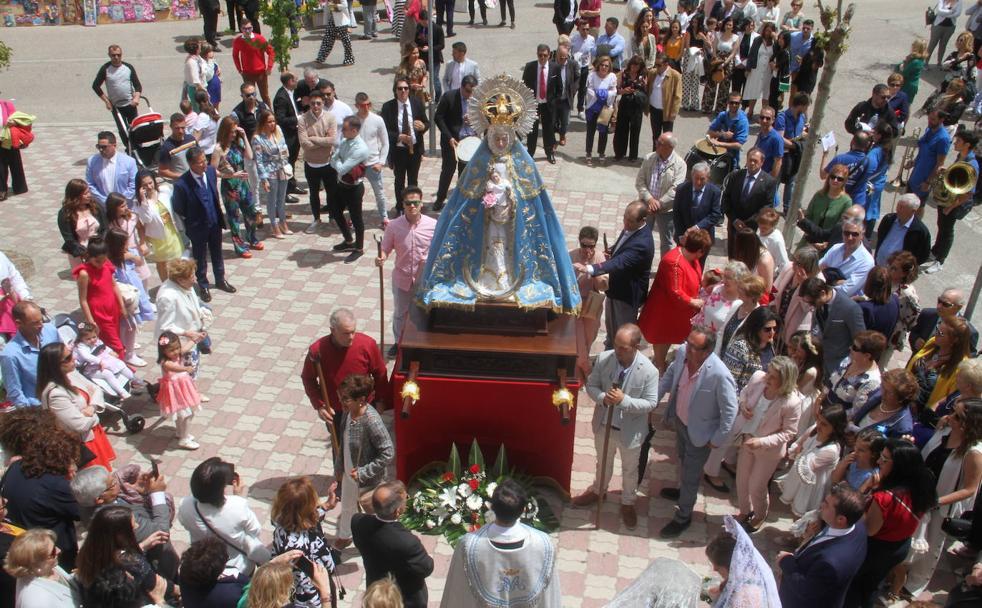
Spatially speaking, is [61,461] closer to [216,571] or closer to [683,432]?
[216,571]

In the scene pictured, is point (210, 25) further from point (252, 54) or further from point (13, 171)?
point (13, 171)

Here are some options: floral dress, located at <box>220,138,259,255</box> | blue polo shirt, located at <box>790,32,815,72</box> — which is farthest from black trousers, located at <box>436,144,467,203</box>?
blue polo shirt, located at <box>790,32,815,72</box>

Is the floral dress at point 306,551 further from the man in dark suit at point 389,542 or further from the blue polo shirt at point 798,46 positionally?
the blue polo shirt at point 798,46

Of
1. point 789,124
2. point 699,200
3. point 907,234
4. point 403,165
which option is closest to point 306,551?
point 699,200

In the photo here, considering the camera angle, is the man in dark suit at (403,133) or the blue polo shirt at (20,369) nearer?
the blue polo shirt at (20,369)

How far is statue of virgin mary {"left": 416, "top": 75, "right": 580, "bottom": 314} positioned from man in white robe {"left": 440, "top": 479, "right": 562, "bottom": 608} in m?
2.48

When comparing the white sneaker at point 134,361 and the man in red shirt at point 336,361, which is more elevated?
the man in red shirt at point 336,361

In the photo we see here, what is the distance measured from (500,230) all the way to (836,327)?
9.91ft

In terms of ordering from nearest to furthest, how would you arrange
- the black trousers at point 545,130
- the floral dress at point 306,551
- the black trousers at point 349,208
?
the floral dress at point 306,551
the black trousers at point 349,208
the black trousers at point 545,130

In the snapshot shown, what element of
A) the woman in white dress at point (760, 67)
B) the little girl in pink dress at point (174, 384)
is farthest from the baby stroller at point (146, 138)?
the woman in white dress at point (760, 67)

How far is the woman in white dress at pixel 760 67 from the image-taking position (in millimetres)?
15289

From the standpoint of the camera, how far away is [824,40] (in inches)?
356

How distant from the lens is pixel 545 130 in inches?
547

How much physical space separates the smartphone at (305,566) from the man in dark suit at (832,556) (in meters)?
2.76
